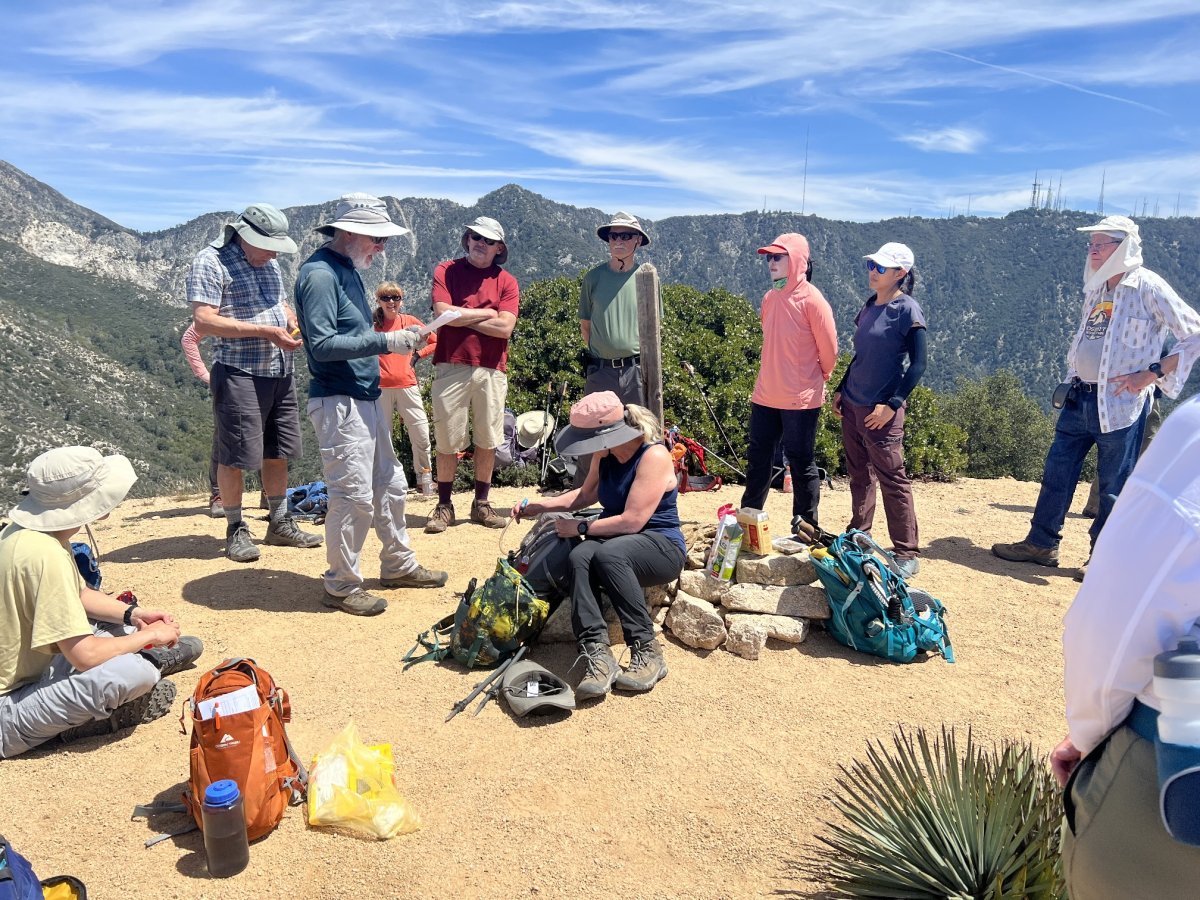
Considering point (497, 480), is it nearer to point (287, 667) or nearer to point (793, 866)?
point (287, 667)

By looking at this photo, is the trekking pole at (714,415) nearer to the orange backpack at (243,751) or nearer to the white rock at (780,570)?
the white rock at (780,570)

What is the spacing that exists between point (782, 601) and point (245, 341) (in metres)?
3.62

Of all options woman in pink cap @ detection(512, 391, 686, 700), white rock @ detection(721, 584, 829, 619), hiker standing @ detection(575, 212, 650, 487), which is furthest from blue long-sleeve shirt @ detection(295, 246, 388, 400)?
white rock @ detection(721, 584, 829, 619)

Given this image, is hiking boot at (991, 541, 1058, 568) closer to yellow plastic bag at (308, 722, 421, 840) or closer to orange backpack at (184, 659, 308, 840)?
yellow plastic bag at (308, 722, 421, 840)

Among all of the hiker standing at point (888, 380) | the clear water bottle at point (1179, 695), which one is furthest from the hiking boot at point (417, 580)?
the clear water bottle at point (1179, 695)

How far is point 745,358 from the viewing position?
11211mm

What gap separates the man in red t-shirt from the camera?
5996mm

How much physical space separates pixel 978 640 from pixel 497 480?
523 centimetres

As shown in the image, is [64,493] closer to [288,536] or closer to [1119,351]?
[288,536]

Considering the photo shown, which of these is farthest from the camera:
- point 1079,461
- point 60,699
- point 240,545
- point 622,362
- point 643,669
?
point 622,362

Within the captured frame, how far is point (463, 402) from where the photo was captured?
20.4 feet

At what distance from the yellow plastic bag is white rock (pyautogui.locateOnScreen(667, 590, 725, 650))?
70.2 inches

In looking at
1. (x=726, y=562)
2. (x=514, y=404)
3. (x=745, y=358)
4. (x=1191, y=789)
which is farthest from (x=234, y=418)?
(x=745, y=358)

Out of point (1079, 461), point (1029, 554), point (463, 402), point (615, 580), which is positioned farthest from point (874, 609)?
point (463, 402)
